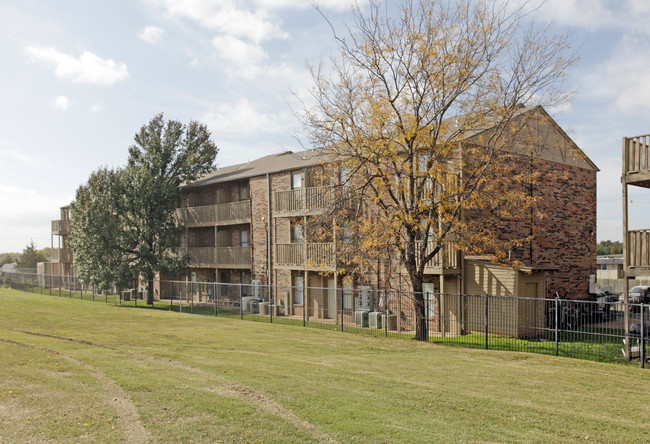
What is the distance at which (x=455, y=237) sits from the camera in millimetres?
19719

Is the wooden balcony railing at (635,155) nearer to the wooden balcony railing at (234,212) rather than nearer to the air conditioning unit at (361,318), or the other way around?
the air conditioning unit at (361,318)

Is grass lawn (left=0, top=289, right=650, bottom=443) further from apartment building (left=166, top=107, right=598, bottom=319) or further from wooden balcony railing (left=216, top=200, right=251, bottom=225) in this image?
wooden balcony railing (left=216, top=200, right=251, bottom=225)

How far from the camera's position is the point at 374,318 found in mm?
22375

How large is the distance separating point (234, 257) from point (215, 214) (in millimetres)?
3245

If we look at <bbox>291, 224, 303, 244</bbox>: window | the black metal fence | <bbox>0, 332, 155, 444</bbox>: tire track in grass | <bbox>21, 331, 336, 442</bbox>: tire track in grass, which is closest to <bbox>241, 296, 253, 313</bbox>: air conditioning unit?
the black metal fence

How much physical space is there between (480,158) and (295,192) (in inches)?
445

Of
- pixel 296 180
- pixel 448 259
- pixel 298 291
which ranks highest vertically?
pixel 296 180

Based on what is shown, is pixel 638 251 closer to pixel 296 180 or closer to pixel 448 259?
pixel 448 259

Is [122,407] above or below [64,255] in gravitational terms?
below

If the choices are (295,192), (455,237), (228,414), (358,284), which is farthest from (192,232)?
(228,414)

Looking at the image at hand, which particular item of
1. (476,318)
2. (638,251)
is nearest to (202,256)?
(476,318)

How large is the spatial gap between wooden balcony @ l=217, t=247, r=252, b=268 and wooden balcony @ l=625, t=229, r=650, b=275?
67.1 feet

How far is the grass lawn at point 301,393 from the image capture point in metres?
7.45

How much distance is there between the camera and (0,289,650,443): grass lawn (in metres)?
7.45
